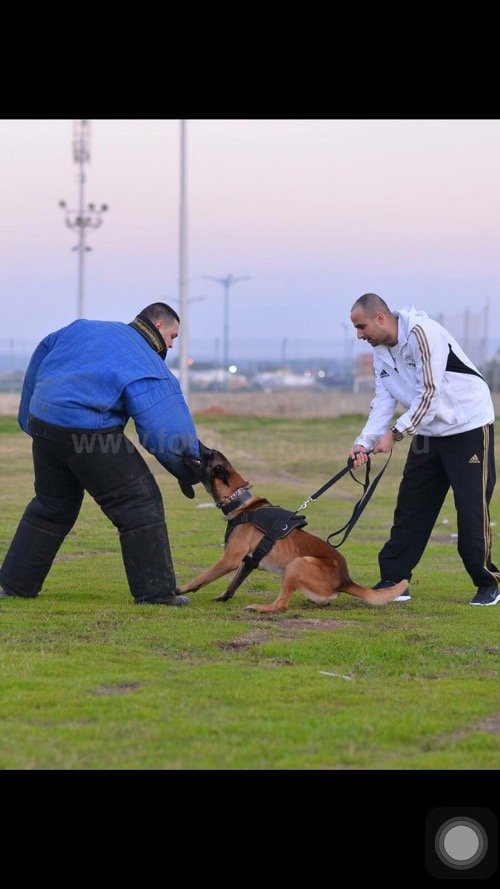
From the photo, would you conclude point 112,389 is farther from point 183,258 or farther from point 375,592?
point 183,258

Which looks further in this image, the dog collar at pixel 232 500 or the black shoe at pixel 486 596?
the black shoe at pixel 486 596

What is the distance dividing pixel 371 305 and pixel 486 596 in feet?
7.56

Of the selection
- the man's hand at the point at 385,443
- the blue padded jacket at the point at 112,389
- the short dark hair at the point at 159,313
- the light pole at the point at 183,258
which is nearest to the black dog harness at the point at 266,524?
the blue padded jacket at the point at 112,389

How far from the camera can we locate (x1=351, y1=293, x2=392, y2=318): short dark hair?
7.86 metres

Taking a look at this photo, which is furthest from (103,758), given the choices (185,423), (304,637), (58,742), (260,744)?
(185,423)

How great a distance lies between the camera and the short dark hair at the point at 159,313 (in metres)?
7.89

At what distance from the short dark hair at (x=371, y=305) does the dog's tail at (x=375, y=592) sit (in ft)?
6.09

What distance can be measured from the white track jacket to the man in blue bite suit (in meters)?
1.51

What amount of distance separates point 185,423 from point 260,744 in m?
3.46

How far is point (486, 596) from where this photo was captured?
8.34 meters

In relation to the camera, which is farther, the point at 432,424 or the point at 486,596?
the point at 486,596
